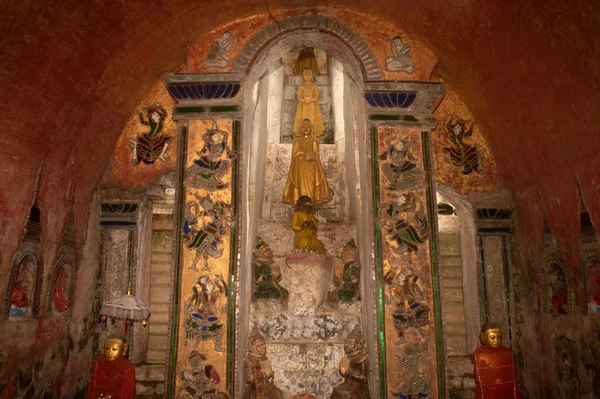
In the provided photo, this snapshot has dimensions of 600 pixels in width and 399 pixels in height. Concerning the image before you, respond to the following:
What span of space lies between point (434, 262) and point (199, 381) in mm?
2884

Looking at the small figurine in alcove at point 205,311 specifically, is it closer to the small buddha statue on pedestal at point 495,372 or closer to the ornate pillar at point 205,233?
the ornate pillar at point 205,233

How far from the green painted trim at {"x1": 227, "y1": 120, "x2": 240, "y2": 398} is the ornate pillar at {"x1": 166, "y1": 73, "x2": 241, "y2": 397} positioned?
0.01 metres

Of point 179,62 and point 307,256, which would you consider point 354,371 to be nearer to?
point 307,256

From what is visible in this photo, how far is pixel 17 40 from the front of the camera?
403 centimetres

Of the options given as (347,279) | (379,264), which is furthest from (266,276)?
(379,264)

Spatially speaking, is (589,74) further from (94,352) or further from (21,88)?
(94,352)

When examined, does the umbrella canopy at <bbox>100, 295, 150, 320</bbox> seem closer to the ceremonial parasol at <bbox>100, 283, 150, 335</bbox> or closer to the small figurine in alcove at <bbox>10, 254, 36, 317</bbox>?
the ceremonial parasol at <bbox>100, 283, 150, 335</bbox>

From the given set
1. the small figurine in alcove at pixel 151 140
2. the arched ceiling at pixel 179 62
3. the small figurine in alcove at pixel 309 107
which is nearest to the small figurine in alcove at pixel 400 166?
the arched ceiling at pixel 179 62

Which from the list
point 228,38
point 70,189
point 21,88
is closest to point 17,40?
point 21,88

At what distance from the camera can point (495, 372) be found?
176 inches

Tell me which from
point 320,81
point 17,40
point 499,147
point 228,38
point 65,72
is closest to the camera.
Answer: point 17,40

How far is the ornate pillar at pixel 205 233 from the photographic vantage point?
5.02 m

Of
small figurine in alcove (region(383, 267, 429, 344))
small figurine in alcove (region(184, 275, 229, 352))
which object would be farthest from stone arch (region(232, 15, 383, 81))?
small figurine in alcove (region(184, 275, 229, 352))

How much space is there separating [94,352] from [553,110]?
20.7 feet
